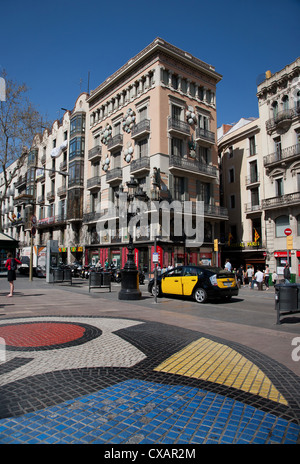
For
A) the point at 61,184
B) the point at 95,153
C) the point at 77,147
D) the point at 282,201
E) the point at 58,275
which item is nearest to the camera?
the point at 58,275

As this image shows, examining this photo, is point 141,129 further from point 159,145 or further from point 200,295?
point 200,295

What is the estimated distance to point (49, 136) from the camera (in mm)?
47969

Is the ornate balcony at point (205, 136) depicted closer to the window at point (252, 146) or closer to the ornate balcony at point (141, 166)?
the window at point (252, 146)

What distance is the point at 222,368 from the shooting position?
4254 mm

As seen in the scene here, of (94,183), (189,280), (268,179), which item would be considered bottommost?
(189,280)

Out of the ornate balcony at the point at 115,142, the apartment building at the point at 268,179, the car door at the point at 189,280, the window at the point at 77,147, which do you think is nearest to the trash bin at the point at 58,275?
the car door at the point at 189,280

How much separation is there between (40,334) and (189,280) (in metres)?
7.70

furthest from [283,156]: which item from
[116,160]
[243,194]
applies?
[116,160]

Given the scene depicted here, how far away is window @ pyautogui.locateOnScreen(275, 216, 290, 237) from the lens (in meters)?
28.8

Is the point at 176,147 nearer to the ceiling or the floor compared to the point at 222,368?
nearer to the ceiling

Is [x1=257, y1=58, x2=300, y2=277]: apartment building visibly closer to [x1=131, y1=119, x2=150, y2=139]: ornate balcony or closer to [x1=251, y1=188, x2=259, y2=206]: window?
[x1=251, y1=188, x2=259, y2=206]: window

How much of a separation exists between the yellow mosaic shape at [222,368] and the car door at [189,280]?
23.6 feet

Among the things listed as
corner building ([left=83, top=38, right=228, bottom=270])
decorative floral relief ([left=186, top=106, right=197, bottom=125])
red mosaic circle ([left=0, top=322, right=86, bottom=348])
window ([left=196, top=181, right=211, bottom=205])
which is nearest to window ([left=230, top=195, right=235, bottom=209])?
corner building ([left=83, top=38, right=228, bottom=270])

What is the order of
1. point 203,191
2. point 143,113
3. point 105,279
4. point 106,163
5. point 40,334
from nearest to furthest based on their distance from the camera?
point 40,334
point 105,279
point 143,113
point 203,191
point 106,163
